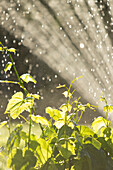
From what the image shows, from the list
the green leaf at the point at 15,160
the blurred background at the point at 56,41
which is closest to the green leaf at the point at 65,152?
the green leaf at the point at 15,160

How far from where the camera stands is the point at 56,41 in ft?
16.4

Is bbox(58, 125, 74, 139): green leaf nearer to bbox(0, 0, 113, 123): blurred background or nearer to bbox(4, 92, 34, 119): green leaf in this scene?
bbox(4, 92, 34, 119): green leaf

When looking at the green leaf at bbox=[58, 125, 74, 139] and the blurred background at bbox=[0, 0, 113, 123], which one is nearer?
the green leaf at bbox=[58, 125, 74, 139]

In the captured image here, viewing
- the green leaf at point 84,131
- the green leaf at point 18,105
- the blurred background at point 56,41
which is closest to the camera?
the green leaf at point 18,105

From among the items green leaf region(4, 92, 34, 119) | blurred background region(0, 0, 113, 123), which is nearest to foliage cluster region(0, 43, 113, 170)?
green leaf region(4, 92, 34, 119)

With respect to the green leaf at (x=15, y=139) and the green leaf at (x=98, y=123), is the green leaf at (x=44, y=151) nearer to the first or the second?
the green leaf at (x=15, y=139)

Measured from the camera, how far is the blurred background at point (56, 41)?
4609 millimetres

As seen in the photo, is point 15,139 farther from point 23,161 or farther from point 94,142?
point 94,142

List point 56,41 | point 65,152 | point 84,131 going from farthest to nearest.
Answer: point 56,41, point 84,131, point 65,152

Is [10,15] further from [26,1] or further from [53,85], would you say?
[53,85]

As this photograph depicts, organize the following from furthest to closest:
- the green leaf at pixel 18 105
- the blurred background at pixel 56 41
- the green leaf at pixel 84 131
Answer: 1. the blurred background at pixel 56 41
2. the green leaf at pixel 84 131
3. the green leaf at pixel 18 105

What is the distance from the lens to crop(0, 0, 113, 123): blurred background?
15.1 ft

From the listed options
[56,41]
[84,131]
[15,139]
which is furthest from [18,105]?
[56,41]

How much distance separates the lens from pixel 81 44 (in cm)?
527
